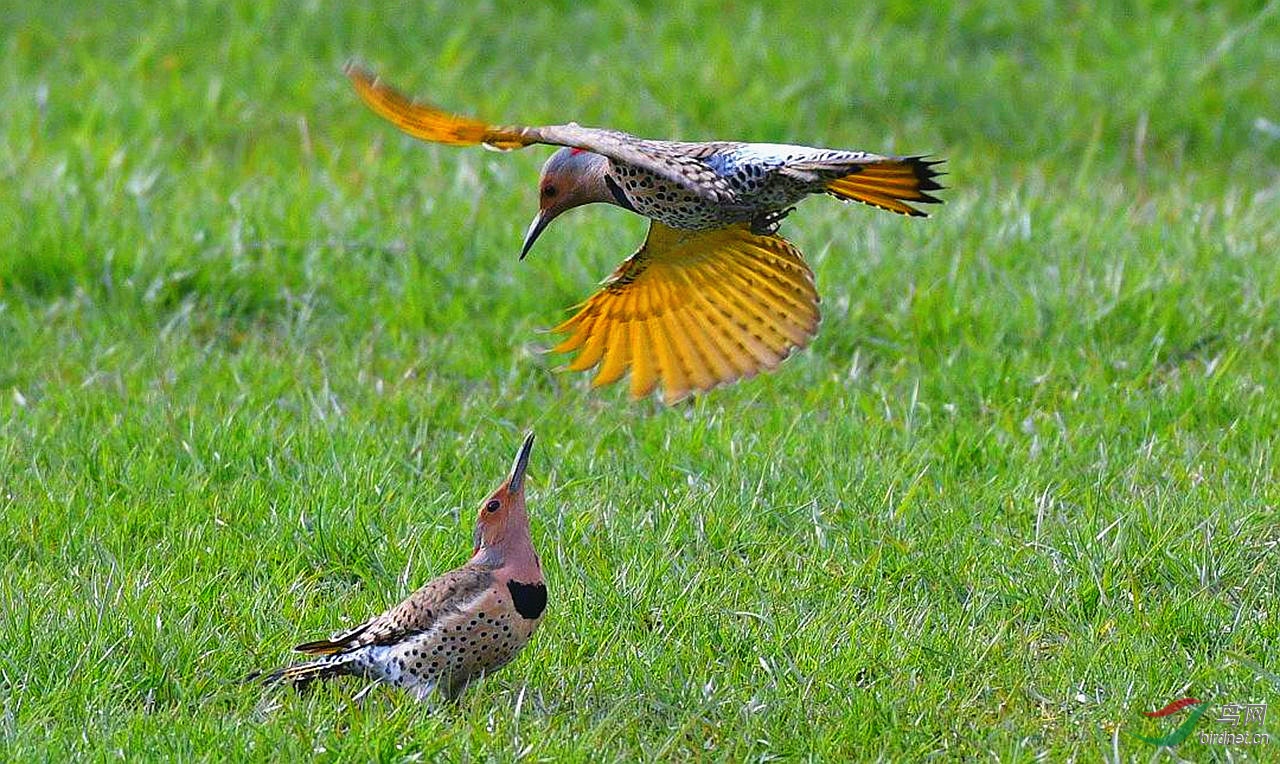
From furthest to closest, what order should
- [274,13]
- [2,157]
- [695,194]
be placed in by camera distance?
1. [274,13]
2. [2,157]
3. [695,194]

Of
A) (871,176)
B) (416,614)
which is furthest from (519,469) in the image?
(871,176)

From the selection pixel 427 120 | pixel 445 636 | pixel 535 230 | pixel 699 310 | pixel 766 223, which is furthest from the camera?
pixel 699 310

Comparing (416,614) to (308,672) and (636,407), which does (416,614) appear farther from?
(636,407)

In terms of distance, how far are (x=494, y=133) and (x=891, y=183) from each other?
1.02m

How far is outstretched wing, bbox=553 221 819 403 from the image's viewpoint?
5.34 m

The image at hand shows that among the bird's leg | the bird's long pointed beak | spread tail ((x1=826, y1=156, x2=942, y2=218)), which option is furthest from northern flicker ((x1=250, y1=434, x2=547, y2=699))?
the bird's leg

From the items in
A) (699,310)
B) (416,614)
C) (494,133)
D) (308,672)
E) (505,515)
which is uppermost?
(494,133)

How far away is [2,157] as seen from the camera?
8.41 meters

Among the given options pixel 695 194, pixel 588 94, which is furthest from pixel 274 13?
pixel 695 194

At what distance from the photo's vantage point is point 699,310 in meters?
5.45

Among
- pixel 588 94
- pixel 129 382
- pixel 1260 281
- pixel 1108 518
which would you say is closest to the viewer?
pixel 1108 518

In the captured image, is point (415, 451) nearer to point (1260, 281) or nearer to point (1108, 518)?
point (1108, 518)

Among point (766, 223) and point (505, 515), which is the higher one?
point (766, 223)

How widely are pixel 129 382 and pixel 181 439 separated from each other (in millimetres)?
695
